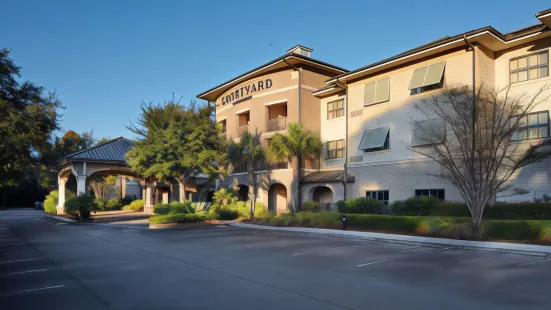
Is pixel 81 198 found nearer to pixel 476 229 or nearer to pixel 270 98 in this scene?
pixel 270 98

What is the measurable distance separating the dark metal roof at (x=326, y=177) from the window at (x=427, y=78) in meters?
6.97

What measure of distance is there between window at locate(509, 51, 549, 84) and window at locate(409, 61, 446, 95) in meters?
3.36

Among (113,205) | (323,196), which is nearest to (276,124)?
(323,196)

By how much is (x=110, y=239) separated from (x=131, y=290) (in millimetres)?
11924

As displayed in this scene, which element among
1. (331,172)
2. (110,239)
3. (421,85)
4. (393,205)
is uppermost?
(421,85)

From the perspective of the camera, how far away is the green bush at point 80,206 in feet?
108

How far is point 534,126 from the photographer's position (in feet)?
66.0

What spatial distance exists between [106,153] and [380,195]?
23.9m

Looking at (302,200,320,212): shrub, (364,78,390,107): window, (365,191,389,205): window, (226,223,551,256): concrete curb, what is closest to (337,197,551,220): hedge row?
(365,191,389,205): window

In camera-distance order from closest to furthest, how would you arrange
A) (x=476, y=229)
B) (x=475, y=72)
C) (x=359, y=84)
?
(x=476, y=229), (x=475, y=72), (x=359, y=84)

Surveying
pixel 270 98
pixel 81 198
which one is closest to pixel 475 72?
pixel 270 98

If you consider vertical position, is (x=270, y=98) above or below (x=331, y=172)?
above

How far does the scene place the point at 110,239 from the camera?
19656 mm

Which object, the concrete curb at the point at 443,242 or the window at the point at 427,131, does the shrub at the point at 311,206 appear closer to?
the concrete curb at the point at 443,242
